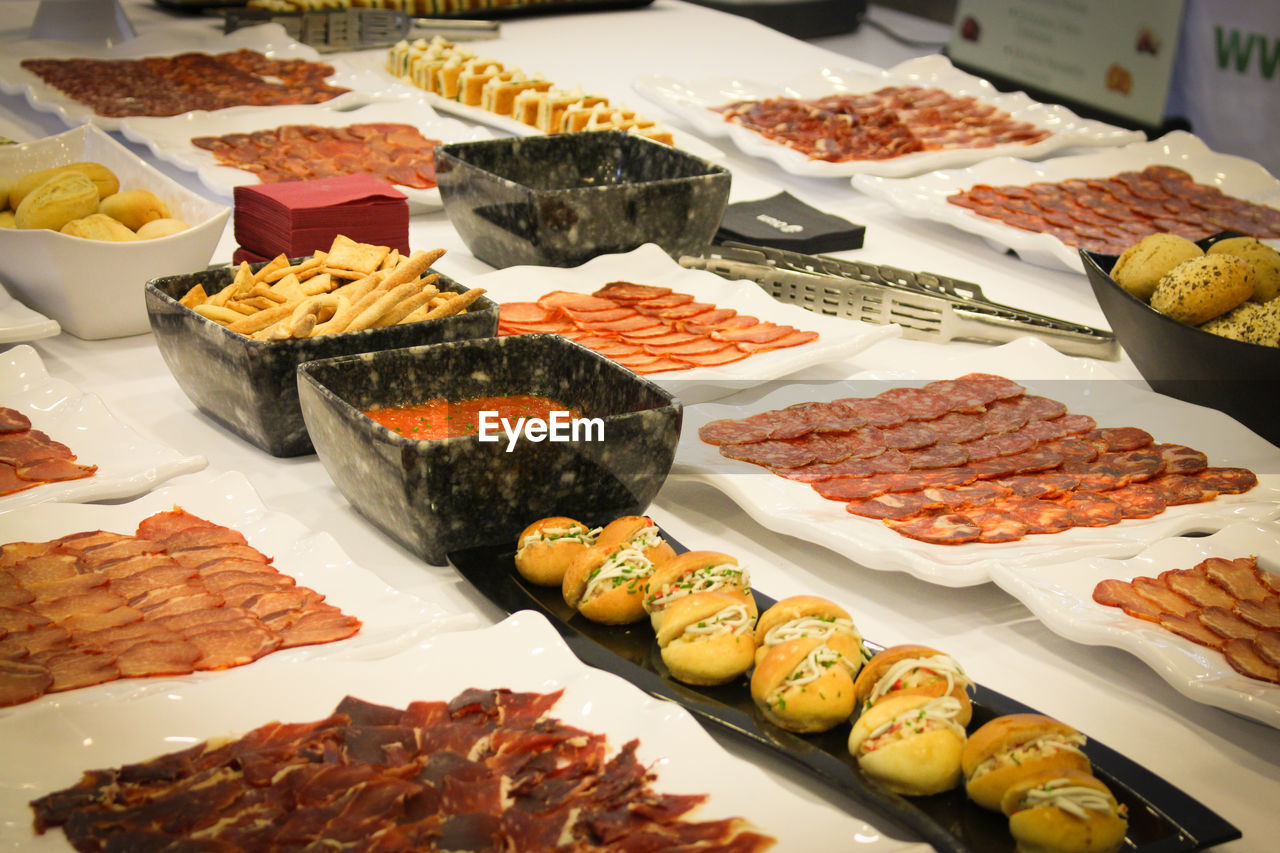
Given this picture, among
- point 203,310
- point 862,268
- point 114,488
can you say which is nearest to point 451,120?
point 862,268

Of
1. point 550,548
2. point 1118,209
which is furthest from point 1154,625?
point 1118,209

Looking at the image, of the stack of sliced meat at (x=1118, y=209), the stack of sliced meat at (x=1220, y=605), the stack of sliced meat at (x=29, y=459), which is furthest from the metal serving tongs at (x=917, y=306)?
the stack of sliced meat at (x=29, y=459)

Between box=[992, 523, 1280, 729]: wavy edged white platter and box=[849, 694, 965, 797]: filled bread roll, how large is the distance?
251 millimetres

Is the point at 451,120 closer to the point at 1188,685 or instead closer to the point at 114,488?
the point at 114,488

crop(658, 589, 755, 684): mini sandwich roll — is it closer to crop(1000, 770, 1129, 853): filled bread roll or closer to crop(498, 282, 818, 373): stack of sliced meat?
crop(1000, 770, 1129, 853): filled bread roll

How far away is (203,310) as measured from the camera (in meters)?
1.53

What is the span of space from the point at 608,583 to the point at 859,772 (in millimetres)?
307

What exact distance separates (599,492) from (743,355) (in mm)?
502

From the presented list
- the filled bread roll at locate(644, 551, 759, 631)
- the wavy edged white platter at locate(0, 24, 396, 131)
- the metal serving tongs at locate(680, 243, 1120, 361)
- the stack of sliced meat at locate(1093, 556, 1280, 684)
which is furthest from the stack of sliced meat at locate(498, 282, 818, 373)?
the wavy edged white platter at locate(0, 24, 396, 131)

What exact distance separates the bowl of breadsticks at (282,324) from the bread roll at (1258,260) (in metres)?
1.10

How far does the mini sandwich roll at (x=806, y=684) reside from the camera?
3.32 feet

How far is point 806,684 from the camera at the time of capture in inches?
40.1

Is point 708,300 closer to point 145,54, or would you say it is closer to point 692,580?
point 692,580

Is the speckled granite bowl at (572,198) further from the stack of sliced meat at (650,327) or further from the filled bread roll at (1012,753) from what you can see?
the filled bread roll at (1012,753)
